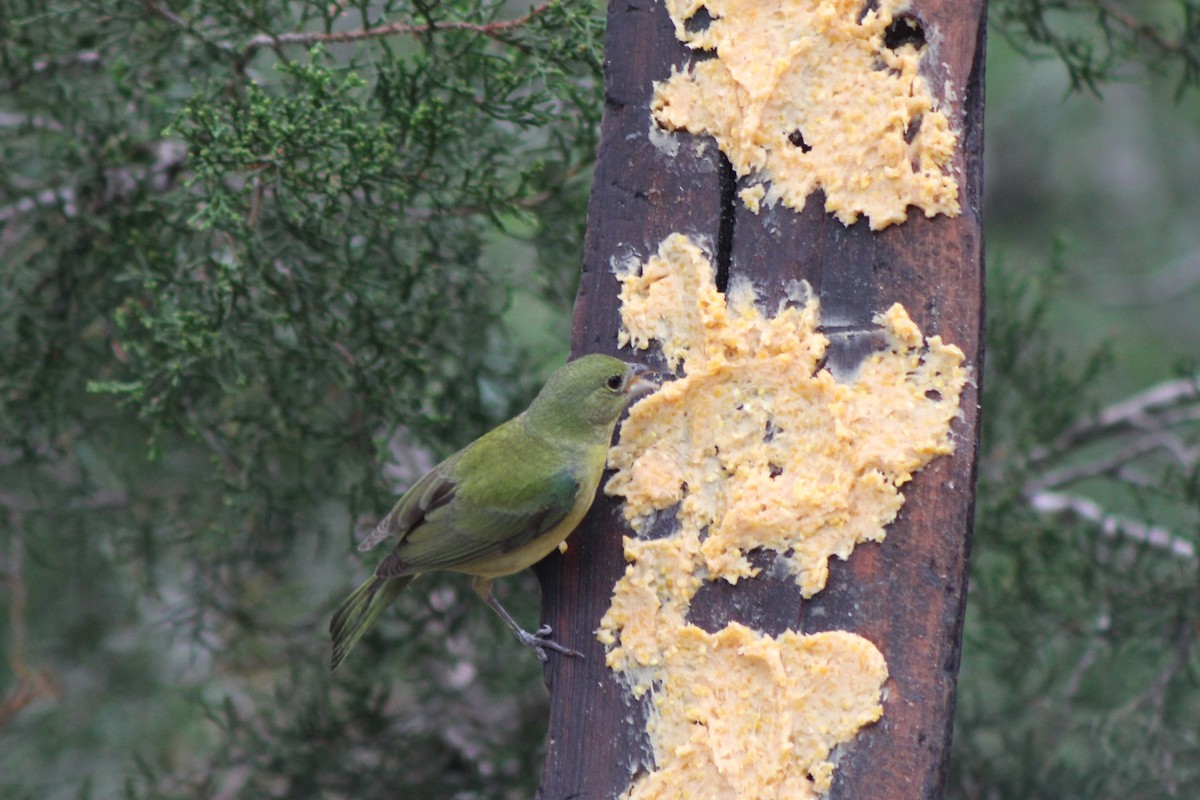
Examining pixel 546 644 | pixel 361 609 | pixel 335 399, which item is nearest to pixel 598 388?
pixel 546 644

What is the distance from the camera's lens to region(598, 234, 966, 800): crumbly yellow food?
254cm

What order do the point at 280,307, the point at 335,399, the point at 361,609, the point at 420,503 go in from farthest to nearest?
the point at 335,399 → the point at 280,307 → the point at 361,609 → the point at 420,503

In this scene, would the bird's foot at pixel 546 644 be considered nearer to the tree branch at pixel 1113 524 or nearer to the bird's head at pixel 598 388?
the bird's head at pixel 598 388

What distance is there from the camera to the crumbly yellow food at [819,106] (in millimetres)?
2695

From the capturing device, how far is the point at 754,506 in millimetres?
2678

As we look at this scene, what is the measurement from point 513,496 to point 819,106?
1.19 m

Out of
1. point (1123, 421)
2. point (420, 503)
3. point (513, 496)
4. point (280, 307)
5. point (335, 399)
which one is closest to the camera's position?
point (513, 496)

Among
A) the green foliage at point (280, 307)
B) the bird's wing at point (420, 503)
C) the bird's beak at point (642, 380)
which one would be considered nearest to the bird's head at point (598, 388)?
the bird's beak at point (642, 380)

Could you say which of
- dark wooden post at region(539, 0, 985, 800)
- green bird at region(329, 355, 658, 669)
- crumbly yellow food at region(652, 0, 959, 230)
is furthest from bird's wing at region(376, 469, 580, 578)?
crumbly yellow food at region(652, 0, 959, 230)

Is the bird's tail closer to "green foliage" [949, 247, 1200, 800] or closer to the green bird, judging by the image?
the green bird

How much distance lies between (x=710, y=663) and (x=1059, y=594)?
2.81m

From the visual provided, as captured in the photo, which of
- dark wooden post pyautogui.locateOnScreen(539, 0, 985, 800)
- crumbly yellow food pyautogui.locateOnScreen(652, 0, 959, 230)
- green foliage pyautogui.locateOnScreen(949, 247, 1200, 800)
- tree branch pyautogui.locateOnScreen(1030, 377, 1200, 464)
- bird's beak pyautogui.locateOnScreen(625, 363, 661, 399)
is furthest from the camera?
tree branch pyautogui.locateOnScreen(1030, 377, 1200, 464)

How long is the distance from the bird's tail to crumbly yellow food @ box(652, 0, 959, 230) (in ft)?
4.85

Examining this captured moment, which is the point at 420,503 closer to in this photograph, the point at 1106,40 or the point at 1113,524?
the point at 1106,40
